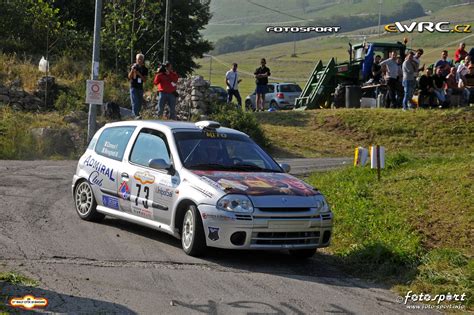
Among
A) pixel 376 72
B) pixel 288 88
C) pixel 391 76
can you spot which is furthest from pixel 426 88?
pixel 288 88

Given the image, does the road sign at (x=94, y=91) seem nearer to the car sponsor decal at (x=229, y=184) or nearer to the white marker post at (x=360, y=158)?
the white marker post at (x=360, y=158)

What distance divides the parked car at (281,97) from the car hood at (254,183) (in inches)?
1266

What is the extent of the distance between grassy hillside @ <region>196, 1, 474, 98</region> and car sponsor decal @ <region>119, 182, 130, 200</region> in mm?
73214

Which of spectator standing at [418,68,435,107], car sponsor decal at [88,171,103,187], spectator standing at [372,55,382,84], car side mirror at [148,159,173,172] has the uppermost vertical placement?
spectator standing at [372,55,382,84]

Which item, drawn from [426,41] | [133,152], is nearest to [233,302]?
[133,152]

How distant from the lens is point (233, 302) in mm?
7719

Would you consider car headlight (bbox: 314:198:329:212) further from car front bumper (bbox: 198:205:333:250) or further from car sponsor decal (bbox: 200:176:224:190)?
car sponsor decal (bbox: 200:176:224:190)

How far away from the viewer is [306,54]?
13825 cm

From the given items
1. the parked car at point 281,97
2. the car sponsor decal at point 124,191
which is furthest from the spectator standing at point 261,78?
the car sponsor decal at point 124,191

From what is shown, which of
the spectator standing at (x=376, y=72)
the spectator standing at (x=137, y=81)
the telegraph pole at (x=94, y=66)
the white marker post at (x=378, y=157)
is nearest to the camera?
the white marker post at (x=378, y=157)

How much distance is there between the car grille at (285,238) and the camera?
30.8 ft

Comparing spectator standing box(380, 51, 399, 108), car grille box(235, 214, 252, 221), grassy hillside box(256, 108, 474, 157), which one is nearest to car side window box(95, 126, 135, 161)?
car grille box(235, 214, 252, 221)

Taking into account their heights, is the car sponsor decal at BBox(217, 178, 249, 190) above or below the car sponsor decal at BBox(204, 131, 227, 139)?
below

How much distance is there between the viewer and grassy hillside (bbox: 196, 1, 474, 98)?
102 m
